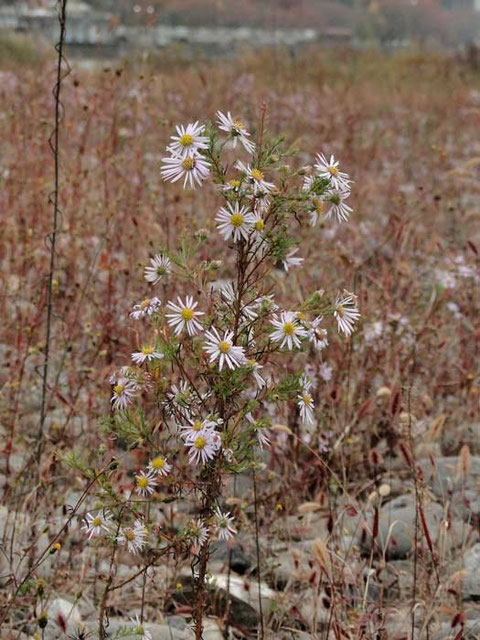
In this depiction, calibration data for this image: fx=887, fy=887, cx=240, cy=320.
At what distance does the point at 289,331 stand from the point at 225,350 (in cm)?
13

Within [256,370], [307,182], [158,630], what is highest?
[307,182]

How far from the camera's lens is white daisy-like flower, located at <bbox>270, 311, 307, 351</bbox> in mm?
1706

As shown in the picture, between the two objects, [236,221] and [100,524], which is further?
[100,524]

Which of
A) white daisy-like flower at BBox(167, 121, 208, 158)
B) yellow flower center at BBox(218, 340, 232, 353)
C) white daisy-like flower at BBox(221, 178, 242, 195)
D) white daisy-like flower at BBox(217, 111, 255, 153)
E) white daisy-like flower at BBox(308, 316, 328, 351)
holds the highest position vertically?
white daisy-like flower at BBox(217, 111, 255, 153)

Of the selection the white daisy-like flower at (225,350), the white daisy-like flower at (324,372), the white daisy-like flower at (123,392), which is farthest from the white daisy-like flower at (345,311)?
the white daisy-like flower at (324,372)

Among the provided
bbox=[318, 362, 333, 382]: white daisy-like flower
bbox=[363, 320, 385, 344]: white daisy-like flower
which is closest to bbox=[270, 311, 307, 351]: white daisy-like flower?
bbox=[318, 362, 333, 382]: white daisy-like flower

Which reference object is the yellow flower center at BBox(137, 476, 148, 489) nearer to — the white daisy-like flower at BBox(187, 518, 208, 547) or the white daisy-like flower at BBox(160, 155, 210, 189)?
the white daisy-like flower at BBox(187, 518, 208, 547)

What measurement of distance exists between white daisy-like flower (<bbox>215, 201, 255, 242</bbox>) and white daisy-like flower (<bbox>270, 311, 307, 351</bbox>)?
0.18 metres

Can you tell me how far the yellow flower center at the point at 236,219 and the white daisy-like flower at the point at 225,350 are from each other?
203 mm

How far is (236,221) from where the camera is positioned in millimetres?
1677

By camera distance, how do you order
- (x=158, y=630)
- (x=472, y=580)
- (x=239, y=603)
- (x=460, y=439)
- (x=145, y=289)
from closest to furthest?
(x=158, y=630) < (x=239, y=603) < (x=472, y=580) < (x=460, y=439) < (x=145, y=289)

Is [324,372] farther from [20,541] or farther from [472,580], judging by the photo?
[20,541]

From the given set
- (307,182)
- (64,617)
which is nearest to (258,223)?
(307,182)

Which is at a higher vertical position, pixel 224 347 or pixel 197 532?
pixel 224 347
